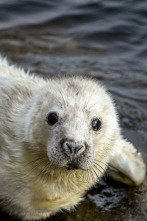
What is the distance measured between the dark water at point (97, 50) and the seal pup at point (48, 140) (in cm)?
34

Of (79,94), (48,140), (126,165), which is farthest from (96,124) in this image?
(126,165)

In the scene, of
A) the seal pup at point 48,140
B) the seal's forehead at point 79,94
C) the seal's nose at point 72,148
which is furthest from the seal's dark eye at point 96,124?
the seal's nose at point 72,148

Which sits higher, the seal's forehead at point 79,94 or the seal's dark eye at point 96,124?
the seal's forehead at point 79,94

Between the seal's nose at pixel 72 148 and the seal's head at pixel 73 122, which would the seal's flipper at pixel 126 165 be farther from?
the seal's nose at pixel 72 148

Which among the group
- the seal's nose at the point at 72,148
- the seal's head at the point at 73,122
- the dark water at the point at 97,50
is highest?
the dark water at the point at 97,50

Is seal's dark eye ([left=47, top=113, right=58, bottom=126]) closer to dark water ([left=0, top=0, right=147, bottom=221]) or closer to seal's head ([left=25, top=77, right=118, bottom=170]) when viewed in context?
seal's head ([left=25, top=77, right=118, bottom=170])

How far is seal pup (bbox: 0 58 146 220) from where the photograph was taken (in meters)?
3.52

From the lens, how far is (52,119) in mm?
3572

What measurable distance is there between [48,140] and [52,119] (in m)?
0.17

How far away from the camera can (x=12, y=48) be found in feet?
25.4

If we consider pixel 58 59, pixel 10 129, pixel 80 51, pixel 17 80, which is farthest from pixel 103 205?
pixel 80 51

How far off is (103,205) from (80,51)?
4.25 metres

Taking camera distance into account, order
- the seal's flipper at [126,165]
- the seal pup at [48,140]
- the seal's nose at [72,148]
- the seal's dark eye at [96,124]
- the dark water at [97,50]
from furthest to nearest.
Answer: the seal's flipper at [126,165] < the dark water at [97,50] < the seal's dark eye at [96,124] < the seal pup at [48,140] < the seal's nose at [72,148]

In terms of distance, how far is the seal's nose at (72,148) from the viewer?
3215 millimetres
